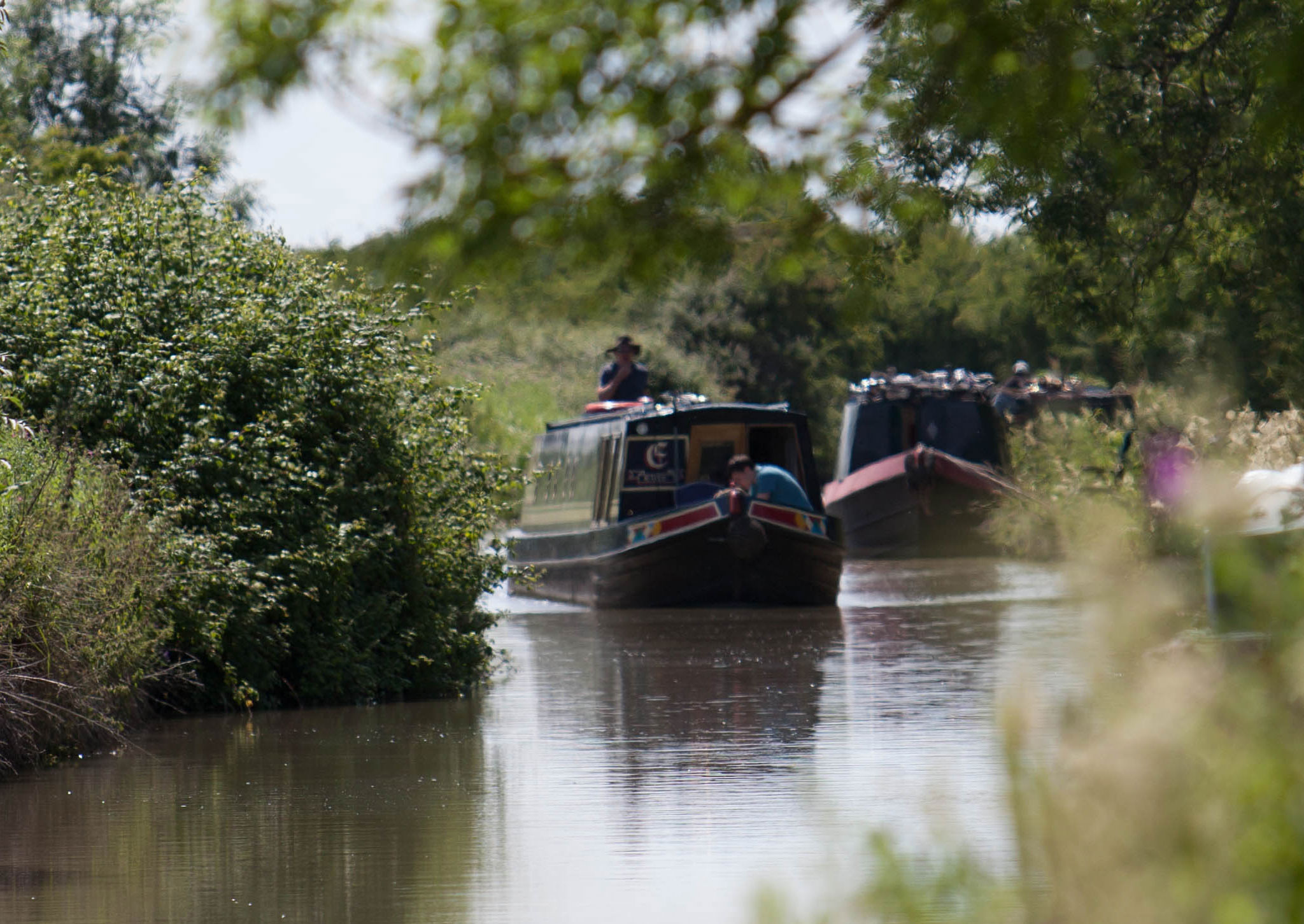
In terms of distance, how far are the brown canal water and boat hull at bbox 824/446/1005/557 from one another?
14.3 meters

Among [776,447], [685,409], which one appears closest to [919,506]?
[776,447]

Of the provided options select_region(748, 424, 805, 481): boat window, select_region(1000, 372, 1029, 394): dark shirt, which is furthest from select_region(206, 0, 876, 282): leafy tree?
select_region(1000, 372, 1029, 394): dark shirt

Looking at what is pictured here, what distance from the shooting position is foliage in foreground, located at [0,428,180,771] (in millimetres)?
9898

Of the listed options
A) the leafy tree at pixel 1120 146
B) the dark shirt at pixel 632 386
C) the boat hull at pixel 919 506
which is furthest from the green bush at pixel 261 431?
the boat hull at pixel 919 506

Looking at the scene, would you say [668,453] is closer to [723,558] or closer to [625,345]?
[723,558]

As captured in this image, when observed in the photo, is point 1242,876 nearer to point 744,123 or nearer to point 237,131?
point 744,123

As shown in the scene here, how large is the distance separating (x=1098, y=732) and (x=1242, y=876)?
487mm

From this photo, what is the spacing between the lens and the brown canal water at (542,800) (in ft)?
23.2

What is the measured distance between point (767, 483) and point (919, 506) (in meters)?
8.99

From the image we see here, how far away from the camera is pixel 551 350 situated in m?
49.6

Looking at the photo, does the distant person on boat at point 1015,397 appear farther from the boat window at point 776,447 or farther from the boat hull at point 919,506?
the boat window at point 776,447

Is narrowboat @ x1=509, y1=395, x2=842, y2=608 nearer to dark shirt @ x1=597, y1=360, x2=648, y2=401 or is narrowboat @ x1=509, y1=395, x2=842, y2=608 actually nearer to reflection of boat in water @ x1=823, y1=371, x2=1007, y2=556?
dark shirt @ x1=597, y1=360, x2=648, y2=401

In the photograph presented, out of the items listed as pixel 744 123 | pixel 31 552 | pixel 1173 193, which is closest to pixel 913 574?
pixel 1173 193

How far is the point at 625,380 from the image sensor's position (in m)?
25.7
